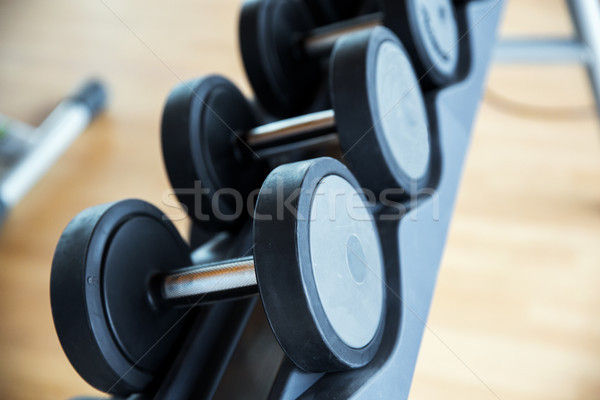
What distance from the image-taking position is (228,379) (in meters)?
0.57

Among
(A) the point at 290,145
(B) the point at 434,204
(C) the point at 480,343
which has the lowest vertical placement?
(C) the point at 480,343

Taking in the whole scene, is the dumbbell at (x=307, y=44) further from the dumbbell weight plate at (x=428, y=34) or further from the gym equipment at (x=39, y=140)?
the gym equipment at (x=39, y=140)

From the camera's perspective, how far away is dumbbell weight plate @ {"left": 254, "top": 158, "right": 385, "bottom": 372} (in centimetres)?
45

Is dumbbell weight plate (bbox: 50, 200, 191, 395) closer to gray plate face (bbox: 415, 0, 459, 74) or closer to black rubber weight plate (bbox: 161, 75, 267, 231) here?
black rubber weight plate (bbox: 161, 75, 267, 231)

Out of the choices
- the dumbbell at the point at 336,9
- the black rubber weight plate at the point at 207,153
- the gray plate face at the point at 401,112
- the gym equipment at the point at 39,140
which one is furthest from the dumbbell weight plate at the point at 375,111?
the gym equipment at the point at 39,140

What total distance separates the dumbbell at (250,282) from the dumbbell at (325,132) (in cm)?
6

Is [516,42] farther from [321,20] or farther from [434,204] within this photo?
[434,204]

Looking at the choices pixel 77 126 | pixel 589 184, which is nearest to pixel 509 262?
pixel 589 184

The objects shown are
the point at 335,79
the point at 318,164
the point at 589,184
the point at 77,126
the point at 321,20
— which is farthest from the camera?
the point at 77,126

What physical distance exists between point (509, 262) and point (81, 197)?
0.93 m

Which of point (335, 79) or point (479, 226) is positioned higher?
point (335, 79)

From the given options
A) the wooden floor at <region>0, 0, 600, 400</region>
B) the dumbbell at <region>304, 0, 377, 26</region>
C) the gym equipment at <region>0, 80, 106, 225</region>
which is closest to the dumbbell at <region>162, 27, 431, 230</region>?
the dumbbell at <region>304, 0, 377, 26</region>

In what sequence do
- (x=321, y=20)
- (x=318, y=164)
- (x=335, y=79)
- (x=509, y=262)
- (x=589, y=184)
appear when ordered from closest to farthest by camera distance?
(x=318, y=164) → (x=335, y=79) → (x=321, y=20) → (x=509, y=262) → (x=589, y=184)

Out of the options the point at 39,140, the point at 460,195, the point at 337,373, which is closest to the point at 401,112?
the point at 337,373
